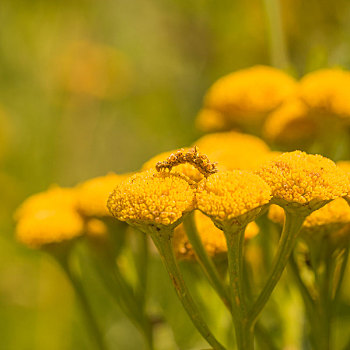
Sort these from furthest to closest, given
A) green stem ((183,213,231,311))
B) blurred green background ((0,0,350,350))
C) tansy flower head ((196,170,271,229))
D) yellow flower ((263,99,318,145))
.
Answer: blurred green background ((0,0,350,350)) < yellow flower ((263,99,318,145)) < green stem ((183,213,231,311)) < tansy flower head ((196,170,271,229))

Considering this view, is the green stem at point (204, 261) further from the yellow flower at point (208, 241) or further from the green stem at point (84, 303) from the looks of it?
the green stem at point (84, 303)

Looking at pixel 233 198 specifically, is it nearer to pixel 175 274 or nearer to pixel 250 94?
pixel 175 274

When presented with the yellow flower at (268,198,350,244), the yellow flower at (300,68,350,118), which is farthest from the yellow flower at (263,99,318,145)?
the yellow flower at (268,198,350,244)

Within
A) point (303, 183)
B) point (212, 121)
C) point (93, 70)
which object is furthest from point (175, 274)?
point (93, 70)

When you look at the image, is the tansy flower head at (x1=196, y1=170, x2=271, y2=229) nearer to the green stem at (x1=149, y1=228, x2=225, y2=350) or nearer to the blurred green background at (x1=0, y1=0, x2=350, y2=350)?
the green stem at (x1=149, y1=228, x2=225, y2=350)

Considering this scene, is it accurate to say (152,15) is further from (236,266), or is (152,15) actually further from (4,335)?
(236,266)

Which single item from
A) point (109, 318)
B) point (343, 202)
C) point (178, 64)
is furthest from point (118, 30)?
point (343, 202)
